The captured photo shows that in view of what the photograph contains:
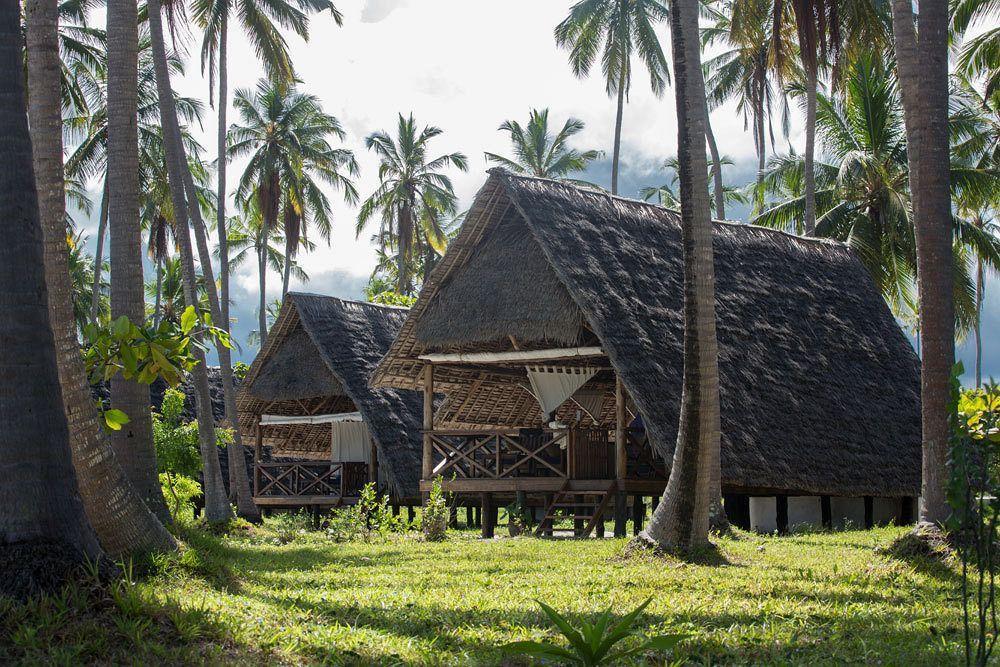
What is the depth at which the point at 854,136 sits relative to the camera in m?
25.6

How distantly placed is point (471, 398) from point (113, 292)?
9.73 meters

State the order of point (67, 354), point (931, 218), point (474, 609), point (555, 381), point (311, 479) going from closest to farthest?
1. point (67, 354)
2. point (474, 609)
3. point (931, 218)
4. point (555, 381)
5. point (311, 479)

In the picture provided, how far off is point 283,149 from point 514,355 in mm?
17753

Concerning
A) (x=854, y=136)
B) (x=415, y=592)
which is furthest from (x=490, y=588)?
(x=854, y=136)

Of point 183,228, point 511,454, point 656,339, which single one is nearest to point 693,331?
point 656,339

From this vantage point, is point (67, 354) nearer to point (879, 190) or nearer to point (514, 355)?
point (514, 355)

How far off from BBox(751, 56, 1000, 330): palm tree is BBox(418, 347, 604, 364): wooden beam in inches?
437

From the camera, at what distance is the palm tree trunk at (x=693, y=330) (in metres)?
8.84

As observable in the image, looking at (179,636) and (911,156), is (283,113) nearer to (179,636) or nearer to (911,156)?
(911,156)

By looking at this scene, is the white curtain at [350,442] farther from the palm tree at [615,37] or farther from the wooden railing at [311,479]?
the palm tree at [615,37]

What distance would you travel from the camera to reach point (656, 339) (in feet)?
44.6

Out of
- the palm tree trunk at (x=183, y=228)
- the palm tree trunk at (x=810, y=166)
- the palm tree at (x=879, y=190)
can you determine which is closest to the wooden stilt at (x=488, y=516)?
the palm tree trunk at (x=183, y=228)

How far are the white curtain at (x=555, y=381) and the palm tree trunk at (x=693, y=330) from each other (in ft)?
22.2

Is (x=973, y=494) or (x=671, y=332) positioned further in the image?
(x=671, y=332)
